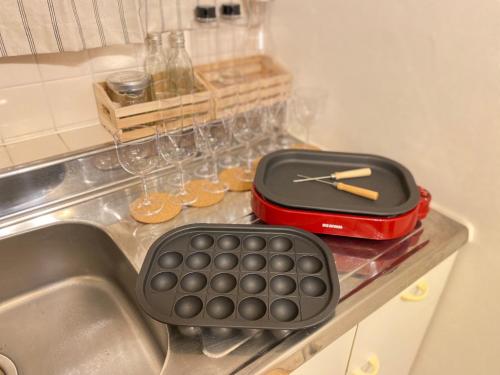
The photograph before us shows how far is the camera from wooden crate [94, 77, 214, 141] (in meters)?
0.89

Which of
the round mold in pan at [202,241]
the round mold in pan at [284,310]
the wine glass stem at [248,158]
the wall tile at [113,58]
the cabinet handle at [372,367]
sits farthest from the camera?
the wine glass stem at [248,158]

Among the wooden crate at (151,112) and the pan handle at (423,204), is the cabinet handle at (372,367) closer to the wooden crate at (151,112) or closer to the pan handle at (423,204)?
the pan handle at (423,204)

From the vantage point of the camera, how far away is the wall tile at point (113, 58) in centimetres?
94

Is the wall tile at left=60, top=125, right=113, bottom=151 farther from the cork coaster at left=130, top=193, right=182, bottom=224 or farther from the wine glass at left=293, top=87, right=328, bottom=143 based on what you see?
the wine glass at left=293, top=87, right=328, bottom=143

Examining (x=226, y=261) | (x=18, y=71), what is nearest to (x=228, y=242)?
(x=226, y=261)

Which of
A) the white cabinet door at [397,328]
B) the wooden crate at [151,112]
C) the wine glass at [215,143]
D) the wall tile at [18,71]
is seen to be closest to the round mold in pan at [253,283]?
the white cabinet door at [397,328]

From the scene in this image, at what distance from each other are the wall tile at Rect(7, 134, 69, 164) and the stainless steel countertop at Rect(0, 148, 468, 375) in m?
0.03

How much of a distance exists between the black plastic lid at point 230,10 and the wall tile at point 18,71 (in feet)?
1.55

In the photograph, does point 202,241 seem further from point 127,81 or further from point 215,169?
point 127,81

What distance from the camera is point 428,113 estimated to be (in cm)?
87

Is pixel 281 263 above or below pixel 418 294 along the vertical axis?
above

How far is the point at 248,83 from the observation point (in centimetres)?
104

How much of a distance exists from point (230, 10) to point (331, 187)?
539 mm

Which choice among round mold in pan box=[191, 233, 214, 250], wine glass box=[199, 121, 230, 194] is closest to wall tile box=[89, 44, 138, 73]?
wine glass box=[199, 121, 230, 194]
